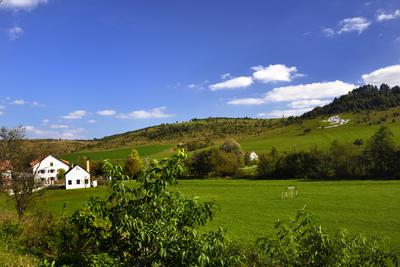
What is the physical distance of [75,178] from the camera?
109 meters

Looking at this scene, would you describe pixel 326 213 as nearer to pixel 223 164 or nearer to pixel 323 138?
pixel 223 164

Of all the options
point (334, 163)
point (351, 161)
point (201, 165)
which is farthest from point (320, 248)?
point (201, 165)

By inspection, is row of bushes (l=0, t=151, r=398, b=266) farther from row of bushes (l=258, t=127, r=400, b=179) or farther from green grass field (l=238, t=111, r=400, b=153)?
green grass field (l=238, t=111, r=400, b=153)

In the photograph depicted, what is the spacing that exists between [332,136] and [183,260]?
175 m

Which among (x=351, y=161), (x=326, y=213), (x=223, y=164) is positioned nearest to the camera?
(x=326, y=213)

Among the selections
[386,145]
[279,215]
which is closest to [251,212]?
[279,215]

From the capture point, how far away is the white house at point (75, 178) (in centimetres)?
10800

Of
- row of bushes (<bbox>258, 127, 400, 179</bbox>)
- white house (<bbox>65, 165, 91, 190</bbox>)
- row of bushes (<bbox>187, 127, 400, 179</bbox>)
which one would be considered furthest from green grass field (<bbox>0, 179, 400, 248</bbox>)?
white house (<bbox>65, 165, 91, 190</bbox>)

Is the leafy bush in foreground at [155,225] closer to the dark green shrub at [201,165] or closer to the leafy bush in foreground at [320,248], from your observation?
the leafy bush in foreground at [320,248]

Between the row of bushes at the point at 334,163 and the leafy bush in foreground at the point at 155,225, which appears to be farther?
the row of bushes at the point at 334,163

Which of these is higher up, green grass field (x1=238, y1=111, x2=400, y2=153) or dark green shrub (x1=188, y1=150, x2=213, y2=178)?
green grass field (x1=238, y1=111, x2=400, y2=153)

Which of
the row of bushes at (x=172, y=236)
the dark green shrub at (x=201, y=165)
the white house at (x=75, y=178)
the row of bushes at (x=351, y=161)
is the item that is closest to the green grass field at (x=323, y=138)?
the dark green shrub at (x=201, y=165)

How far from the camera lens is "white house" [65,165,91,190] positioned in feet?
354

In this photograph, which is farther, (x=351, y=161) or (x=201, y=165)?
(x=201, y=165)
